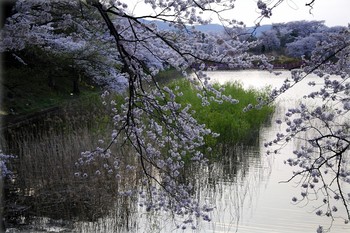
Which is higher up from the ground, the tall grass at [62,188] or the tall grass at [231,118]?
the tall grass at [231,118]

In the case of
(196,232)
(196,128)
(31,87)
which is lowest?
(196,232)

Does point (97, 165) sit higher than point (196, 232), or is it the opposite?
point (97, 165)

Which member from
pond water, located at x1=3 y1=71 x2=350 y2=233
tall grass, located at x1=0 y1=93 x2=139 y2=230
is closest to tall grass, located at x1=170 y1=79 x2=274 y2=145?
pond water, located at x1=3 y1=71 x2=350 y2=233

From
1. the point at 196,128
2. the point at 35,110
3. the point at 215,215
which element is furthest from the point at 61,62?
the point at 196,128

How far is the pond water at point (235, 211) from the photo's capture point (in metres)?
7.21

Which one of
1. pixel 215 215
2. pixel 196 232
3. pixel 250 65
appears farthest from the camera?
pixel 215 215

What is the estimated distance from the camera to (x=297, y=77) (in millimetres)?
4391

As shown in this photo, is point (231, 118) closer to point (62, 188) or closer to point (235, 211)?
point (235, 211)

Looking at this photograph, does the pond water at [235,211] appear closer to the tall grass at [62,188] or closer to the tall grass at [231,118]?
the tall grass at [62,188]

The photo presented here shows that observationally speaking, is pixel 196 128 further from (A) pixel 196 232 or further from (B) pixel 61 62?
(B) pixel 61 62

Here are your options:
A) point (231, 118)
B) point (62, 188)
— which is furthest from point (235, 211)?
point (231, 118)

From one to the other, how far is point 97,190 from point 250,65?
4.02 meters

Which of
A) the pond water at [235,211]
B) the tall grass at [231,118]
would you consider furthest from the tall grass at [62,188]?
the tall grass at [231,118]

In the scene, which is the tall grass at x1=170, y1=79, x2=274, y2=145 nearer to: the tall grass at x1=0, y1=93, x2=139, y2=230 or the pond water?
the pond water
